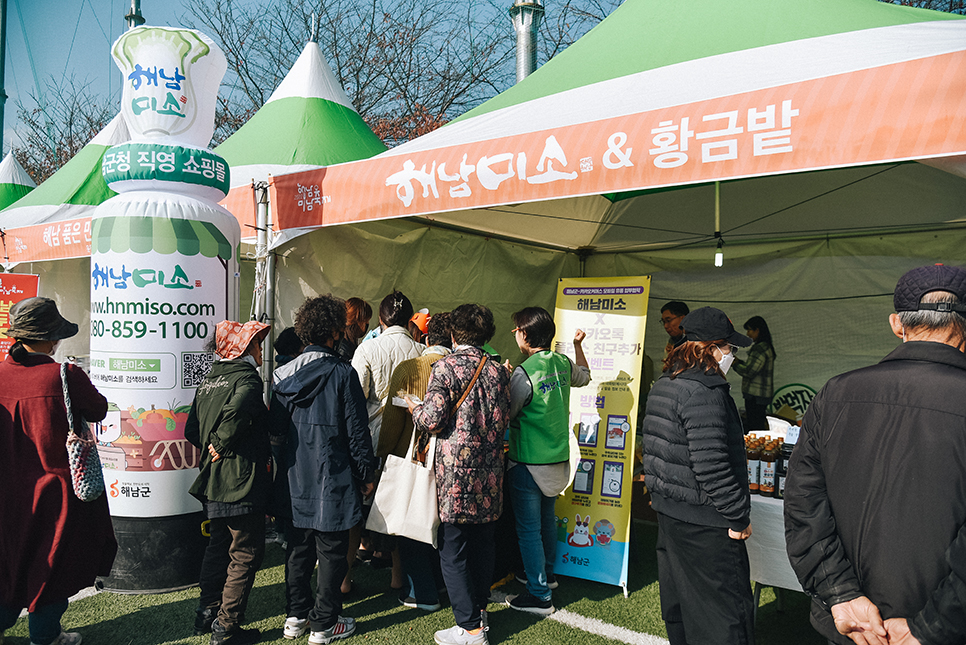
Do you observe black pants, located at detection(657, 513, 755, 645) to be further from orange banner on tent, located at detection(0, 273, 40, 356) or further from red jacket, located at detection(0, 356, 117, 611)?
orange banner on tent, located at detection(0, 273, 40, 356)

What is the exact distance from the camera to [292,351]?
11.8ft

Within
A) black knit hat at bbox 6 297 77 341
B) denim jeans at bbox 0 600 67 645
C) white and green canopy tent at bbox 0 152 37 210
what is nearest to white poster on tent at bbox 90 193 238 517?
black knit hat at bbox 6 297 77 341

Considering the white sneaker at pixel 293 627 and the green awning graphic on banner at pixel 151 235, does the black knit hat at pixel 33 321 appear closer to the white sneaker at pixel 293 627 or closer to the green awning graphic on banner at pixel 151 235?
the green awning graphic on banner at pixel 151 235

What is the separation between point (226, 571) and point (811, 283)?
504 centimetres

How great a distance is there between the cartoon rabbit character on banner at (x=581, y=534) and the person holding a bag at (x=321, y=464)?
1.40 m

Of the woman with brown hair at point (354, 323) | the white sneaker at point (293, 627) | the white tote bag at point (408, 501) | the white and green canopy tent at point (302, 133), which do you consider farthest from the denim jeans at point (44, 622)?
the white and green canopy tent at point (302, 133)

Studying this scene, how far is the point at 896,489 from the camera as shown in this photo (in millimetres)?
1434

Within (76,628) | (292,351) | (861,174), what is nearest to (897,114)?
(861,174)

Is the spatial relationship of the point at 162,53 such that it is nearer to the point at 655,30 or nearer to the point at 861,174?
the point at 655,30

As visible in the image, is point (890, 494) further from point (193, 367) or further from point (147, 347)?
point (147, 347)

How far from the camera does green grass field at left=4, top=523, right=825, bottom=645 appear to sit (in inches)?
113

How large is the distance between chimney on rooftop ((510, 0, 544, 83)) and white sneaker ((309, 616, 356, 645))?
301 inches

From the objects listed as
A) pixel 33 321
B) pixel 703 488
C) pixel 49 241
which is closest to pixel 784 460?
pixel 703 488

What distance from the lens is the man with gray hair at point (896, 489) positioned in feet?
4.48
